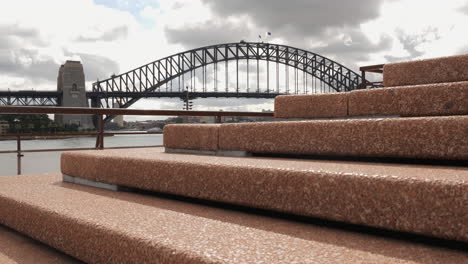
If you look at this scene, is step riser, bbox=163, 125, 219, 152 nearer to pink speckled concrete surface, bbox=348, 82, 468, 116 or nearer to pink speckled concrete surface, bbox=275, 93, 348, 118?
pink speckled concrete surface, bbox=275, 93, 348, 118

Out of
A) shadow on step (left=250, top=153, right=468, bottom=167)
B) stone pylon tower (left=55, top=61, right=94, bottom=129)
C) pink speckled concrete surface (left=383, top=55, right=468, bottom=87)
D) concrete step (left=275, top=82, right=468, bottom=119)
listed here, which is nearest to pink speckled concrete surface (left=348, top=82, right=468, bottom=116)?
concrete step (left=275, top=82, right=468, bottom=119)

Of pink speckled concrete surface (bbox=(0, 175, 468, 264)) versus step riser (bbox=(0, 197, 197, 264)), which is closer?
pink speckled concrete surface (bbox=(0, 175, 468, 264))

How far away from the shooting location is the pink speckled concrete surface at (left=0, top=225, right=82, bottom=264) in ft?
4.40

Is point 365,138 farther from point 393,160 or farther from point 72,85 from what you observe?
point 72,85

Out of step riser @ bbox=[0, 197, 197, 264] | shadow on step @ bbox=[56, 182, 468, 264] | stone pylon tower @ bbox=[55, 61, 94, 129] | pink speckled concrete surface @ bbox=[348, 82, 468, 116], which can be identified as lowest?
step riser @ bbox=[0, 197, 197, 264]

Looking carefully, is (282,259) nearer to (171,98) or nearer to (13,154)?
(13,154)

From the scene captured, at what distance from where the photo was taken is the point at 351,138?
1493 millimetres

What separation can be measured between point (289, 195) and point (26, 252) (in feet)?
3.37

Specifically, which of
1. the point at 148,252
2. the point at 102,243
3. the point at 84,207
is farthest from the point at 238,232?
the point at 84,207

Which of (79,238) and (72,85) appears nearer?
(79,238)

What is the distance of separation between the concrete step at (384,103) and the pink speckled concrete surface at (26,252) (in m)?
1.53

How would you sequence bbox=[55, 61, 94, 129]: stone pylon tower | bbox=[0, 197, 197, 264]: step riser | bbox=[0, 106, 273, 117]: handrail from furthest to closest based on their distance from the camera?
bbox=[55, 61, 94, 129]: stone pylon tower
bbox=[0, 106, 273, 117]: handrail
bbox=[0, 197, 197, 264]: step riser

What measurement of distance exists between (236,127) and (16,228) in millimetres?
1110

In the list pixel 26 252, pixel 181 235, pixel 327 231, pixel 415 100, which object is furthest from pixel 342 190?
pixel 26 252
